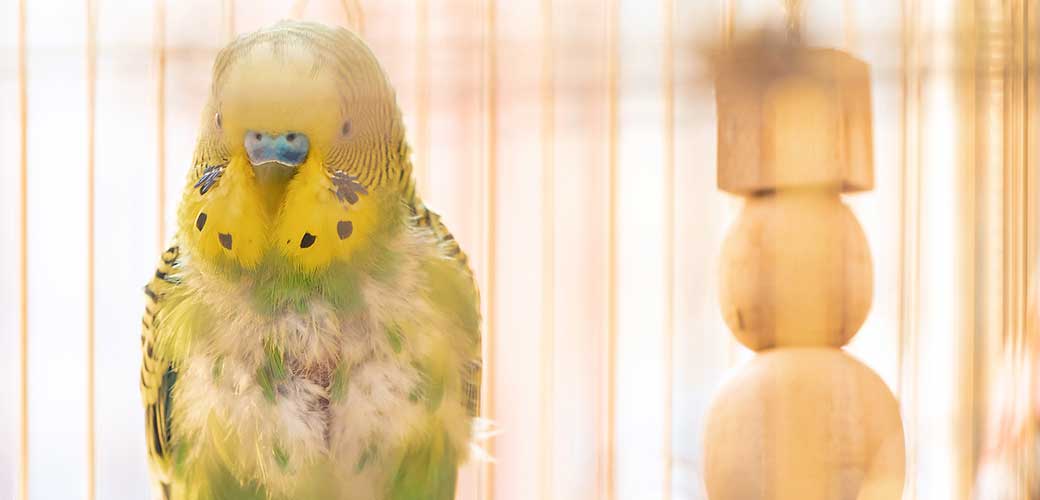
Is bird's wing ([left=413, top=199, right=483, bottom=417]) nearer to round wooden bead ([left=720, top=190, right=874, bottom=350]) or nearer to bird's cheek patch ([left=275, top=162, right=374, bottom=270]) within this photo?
bird's cheek patch ([left=275, top=162, right=374, bottom=270])

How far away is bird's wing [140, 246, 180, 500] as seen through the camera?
62 cm

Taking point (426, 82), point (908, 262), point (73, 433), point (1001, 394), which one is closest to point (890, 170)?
point (908, 262)

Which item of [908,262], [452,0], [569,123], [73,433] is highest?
[452,0]

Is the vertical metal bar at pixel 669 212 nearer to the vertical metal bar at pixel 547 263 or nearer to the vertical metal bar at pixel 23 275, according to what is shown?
the vertical metal bar at pixel 547 263

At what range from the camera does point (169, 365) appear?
618 millimetres

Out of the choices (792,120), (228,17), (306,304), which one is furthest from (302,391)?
(792,120)

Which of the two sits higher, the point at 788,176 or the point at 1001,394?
the point at 788,176

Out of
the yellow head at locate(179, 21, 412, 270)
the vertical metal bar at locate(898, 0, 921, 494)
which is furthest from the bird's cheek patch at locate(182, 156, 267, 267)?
the vertical metal bar at locate(898, 0, 921, 494)

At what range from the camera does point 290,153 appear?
0.53 meters

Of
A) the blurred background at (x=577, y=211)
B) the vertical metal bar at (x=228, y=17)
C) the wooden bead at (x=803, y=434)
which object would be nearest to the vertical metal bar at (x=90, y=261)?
the blurred background at (x=577, y=211)

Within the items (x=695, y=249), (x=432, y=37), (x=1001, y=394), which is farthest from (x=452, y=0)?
(x=1001, y=394)

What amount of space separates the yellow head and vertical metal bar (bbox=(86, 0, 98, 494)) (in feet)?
0.25

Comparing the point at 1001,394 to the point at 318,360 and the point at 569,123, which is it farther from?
the point at 318,360

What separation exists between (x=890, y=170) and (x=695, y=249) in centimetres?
17
